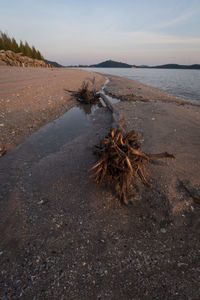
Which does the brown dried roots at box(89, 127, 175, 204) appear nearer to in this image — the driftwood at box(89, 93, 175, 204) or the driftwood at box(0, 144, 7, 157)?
the driftwood at box(89, 93, 175, 204)

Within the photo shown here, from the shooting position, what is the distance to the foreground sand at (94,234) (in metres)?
1.99

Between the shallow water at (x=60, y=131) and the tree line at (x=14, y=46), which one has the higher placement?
the tree line at (x=14, y=46)

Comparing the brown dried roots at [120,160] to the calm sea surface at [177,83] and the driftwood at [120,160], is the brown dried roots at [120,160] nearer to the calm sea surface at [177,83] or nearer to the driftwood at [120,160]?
the driftwood at [120,160]

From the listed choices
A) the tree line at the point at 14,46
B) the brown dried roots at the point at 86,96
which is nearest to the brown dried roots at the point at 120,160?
the brown dried roots at the point at 86,96

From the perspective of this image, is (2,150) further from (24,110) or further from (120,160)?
(120,160)

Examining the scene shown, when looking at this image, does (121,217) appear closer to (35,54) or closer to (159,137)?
(159,137)

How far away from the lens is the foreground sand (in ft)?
6.54

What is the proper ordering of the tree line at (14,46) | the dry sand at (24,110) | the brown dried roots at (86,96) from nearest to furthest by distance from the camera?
1. the dry sand at (24,110)
2. the brown dried roots at (86,96)
3. the tree line at (14,46)

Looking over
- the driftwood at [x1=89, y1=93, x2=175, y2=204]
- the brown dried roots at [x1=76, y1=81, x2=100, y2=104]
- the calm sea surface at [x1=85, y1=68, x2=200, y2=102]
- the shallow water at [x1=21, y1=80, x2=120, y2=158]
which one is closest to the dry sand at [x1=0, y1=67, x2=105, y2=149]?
the shallow water at [x1=21, y1=80, x2=120, y2=158]

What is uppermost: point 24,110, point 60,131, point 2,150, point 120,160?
point 120,160

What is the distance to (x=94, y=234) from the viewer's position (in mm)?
2637

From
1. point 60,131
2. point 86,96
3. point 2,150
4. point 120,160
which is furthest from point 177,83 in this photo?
point 2,150

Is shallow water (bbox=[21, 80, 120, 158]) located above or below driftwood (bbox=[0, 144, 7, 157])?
below

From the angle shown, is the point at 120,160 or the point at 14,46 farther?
the point at 14,46
